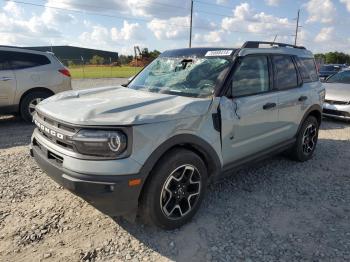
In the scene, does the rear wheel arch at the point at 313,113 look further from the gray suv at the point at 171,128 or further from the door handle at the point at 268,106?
the door handle at the point at 268,106

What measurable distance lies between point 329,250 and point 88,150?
2350mm

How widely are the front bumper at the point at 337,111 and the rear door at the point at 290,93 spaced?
3738mm

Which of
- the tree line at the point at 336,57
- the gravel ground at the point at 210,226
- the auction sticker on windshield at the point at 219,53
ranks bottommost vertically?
the gravel ground at the point at 210,226

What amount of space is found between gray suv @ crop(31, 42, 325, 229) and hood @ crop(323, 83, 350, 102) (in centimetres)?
435

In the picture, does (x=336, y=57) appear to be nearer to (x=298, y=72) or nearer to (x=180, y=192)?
(x=298, y=72)

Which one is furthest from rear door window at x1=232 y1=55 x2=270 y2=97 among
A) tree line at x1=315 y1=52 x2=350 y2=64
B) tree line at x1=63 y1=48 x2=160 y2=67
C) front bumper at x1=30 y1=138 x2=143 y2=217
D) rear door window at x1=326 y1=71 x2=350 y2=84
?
tree line at x1=315 y1=52 x2=350 y2=64

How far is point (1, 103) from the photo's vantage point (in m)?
7.44

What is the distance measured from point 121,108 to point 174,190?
36.9 inches

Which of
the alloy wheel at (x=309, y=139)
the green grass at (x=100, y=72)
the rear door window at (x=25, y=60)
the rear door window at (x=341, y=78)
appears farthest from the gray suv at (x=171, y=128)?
the green grass at (x=100, y=72)

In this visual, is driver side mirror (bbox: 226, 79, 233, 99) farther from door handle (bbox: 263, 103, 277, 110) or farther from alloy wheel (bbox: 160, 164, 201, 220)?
alloy wheel (bbox: 160, 164, 201, 220)

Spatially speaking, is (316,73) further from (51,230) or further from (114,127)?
(51,230)

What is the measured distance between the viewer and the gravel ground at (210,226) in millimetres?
3016

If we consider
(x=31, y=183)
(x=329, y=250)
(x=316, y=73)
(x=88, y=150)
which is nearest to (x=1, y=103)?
(x=31, y=183)

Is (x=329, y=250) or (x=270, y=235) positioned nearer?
(x=329, y=250)
